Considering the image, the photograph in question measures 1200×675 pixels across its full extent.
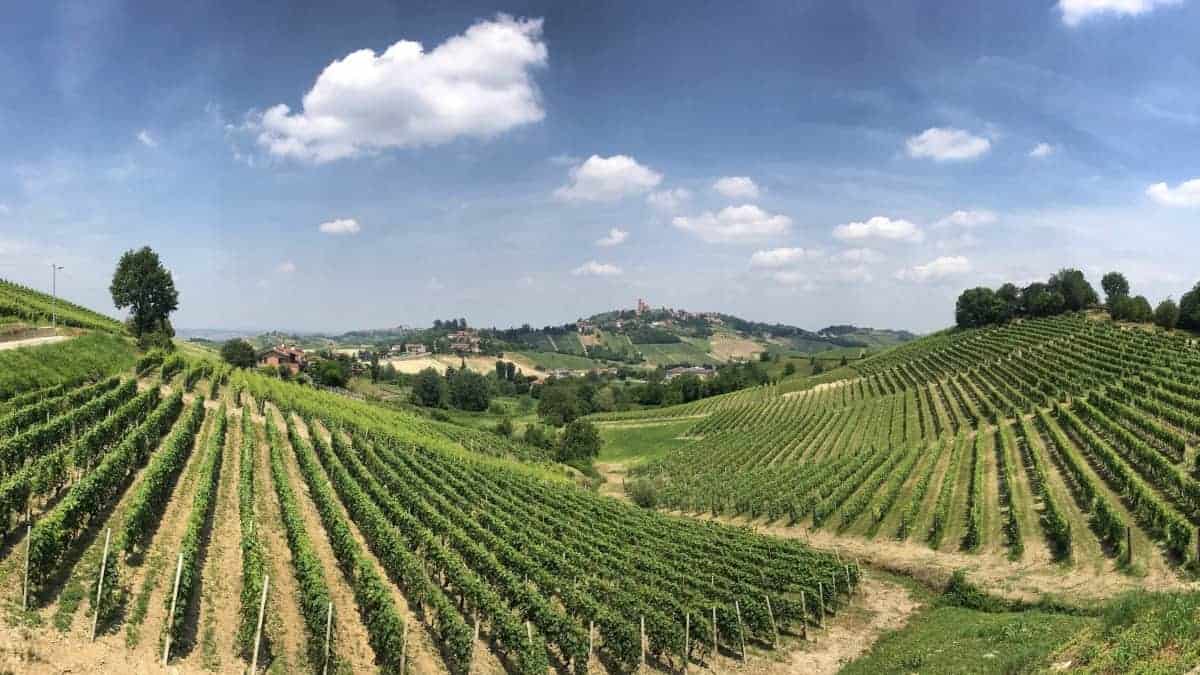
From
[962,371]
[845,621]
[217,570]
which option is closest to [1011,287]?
[962,371]

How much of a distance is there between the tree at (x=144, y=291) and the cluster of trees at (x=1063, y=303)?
133660 mm

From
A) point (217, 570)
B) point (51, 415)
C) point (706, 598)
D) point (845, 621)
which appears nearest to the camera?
point (217, 570)

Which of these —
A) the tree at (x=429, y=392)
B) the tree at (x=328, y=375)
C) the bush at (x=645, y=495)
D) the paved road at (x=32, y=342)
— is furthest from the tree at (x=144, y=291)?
the tree at (x=429, y=392)

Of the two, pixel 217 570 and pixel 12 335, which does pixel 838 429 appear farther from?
pixel 12 335

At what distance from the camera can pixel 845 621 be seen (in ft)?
92.8

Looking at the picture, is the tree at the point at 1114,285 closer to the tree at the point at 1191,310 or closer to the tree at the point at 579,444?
the tree at the point at 1191,310

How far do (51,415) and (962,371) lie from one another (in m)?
100

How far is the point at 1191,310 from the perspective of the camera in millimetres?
85375

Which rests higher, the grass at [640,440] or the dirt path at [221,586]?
the dirt path at [221,586]

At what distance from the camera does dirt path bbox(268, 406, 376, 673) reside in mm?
18062

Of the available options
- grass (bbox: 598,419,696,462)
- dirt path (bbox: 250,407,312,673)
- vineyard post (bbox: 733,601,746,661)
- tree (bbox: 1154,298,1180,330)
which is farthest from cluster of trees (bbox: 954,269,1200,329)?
dirt path (bbox: 250,407,312,673)

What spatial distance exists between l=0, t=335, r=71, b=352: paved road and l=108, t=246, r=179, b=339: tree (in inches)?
913

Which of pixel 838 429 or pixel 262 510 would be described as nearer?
pixel 262 510

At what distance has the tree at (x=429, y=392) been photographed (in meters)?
154
